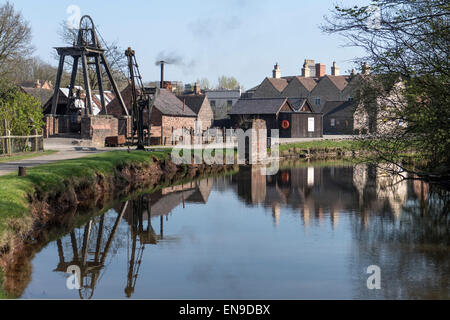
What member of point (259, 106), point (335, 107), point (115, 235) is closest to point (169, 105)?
point (259, 106)

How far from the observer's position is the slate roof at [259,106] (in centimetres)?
5650

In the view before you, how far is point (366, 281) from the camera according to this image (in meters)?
9.88

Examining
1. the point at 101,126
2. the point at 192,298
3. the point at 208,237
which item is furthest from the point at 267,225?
the point at 101,126

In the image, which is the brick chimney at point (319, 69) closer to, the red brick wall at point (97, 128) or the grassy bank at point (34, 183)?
the red brick wall at point (97, 128)

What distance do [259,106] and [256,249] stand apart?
4587cm

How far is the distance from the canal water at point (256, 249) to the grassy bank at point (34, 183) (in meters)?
0.85

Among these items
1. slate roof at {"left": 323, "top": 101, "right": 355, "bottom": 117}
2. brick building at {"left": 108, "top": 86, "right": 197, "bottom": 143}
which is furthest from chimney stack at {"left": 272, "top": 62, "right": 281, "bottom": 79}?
brick building at {"left": 108, "top": 86, "right": 197, "bottom": 143}

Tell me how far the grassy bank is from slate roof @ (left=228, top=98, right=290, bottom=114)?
110 feet

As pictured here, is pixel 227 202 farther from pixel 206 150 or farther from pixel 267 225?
pixel 206 150

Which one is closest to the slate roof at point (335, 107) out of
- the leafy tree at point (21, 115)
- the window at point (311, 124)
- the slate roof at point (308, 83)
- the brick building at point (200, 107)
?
the slate roof at point (308, 83)

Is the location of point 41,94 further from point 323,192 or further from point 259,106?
point 323,192

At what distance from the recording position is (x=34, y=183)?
49.1 ft

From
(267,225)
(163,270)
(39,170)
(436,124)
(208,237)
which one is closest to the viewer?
(163,270)
